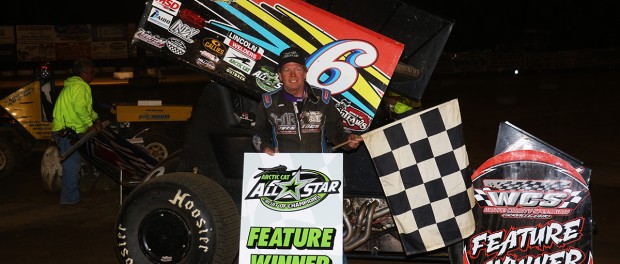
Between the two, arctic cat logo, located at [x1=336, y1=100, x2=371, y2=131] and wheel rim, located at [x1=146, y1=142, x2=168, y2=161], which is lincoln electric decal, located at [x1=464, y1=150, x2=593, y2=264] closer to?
arctic cat logo, located at [x1=336, y1=100, x2=371, y2=131]

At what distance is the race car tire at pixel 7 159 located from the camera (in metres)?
11.0

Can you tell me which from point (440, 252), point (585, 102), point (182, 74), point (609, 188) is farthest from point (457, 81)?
point (440, 252)

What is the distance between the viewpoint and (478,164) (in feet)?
35.9

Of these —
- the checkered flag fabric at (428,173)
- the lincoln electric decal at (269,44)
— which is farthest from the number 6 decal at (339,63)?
the checkered flag fabric at (428,173)

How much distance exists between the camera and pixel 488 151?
12.0 metres

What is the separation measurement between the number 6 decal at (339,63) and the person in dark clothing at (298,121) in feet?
0.27

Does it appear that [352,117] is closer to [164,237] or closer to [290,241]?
[290,241]

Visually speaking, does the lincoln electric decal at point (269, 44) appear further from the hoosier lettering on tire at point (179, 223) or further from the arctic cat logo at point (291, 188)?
the hoosier lettering on tire at point (179, 223)

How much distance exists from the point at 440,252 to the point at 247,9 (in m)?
2.14

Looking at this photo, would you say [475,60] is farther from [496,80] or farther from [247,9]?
[247,9]

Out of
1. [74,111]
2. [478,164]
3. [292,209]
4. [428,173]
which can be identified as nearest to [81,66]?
[74,111]

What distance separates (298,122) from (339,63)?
46 centimetres

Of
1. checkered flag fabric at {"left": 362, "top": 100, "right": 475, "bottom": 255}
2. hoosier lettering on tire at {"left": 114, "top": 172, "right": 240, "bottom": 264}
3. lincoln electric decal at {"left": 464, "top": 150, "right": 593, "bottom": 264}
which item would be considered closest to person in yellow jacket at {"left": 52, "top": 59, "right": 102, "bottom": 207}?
hoosier lettering on tire at {"left": 114, "top": 172, "right": 240, "bottom": 264}

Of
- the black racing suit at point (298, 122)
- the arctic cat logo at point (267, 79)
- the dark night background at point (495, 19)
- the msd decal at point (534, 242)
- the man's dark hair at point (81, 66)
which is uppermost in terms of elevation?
the dark night background at point (495, 19)
